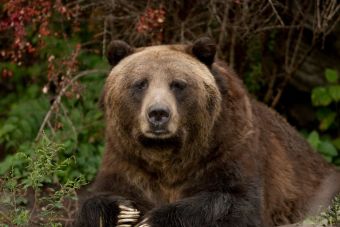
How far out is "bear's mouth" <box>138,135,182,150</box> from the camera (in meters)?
5.94

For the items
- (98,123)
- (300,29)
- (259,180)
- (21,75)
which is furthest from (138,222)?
(21,75)

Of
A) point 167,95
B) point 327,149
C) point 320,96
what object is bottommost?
point 327,149

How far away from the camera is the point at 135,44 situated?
8586mm

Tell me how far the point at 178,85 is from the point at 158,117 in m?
0.40

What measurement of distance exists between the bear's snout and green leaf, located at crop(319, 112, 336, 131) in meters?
3.86

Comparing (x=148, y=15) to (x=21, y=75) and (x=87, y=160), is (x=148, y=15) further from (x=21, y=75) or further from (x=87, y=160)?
(x=21, y=75)

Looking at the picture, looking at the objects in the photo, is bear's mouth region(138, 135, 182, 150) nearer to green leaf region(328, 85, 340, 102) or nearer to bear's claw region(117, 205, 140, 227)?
bear's claw region(117, 205, 140, 227)

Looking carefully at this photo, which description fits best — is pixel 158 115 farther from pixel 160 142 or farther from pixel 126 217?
pixel 126 217

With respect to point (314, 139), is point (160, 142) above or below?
above

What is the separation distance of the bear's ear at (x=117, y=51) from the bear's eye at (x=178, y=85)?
533 mm

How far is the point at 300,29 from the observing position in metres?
9.00

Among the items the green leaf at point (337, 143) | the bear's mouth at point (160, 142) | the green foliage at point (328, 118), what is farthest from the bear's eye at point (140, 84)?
the green leaf at point (337, 143)

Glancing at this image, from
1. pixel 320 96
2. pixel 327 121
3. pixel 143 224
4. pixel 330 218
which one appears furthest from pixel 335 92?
pixel 143 224

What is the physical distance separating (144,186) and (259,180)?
80 cm
